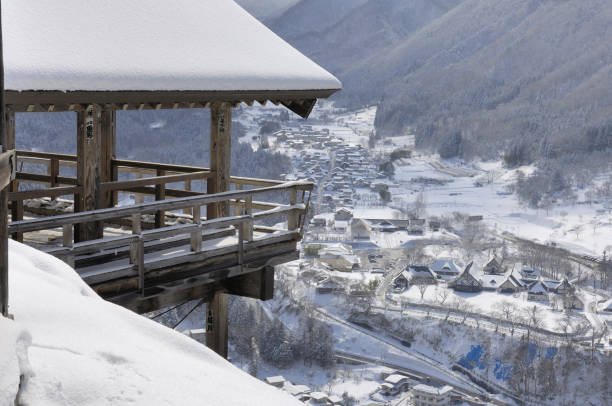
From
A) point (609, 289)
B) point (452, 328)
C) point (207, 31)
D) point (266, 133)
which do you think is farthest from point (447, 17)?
point (207, 31)

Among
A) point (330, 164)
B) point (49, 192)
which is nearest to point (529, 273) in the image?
point (330, 164)

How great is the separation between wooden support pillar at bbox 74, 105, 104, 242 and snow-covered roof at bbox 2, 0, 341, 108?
0.45 m

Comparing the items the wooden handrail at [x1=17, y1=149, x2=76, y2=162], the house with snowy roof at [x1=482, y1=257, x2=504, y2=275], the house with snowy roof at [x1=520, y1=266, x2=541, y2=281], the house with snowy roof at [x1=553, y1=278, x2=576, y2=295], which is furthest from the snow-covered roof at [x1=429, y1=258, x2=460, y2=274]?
the wooden handrail at [x1=17, y1=149, x2=76, y2=162]

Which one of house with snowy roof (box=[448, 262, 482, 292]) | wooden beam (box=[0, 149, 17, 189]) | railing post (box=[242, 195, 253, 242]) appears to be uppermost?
wooden beam (box=[0, 149, 17, 189])

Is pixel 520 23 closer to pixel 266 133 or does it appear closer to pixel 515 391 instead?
pixel 266 133

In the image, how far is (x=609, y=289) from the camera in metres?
70.1

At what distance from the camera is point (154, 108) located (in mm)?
6820

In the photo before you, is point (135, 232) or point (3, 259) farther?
point (135, 232)

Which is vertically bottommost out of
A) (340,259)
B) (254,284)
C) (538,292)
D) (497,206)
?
(538,292)

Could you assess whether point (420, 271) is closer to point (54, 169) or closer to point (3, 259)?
point (54, 169)

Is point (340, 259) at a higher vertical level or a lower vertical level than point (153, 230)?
lower

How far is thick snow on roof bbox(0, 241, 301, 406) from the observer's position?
2379 millimetres

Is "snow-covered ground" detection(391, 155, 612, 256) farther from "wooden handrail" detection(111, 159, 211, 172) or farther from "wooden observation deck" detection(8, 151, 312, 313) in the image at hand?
"wooden observation deck" detection(8, 151, 312, 313)

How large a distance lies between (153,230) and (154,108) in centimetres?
114
